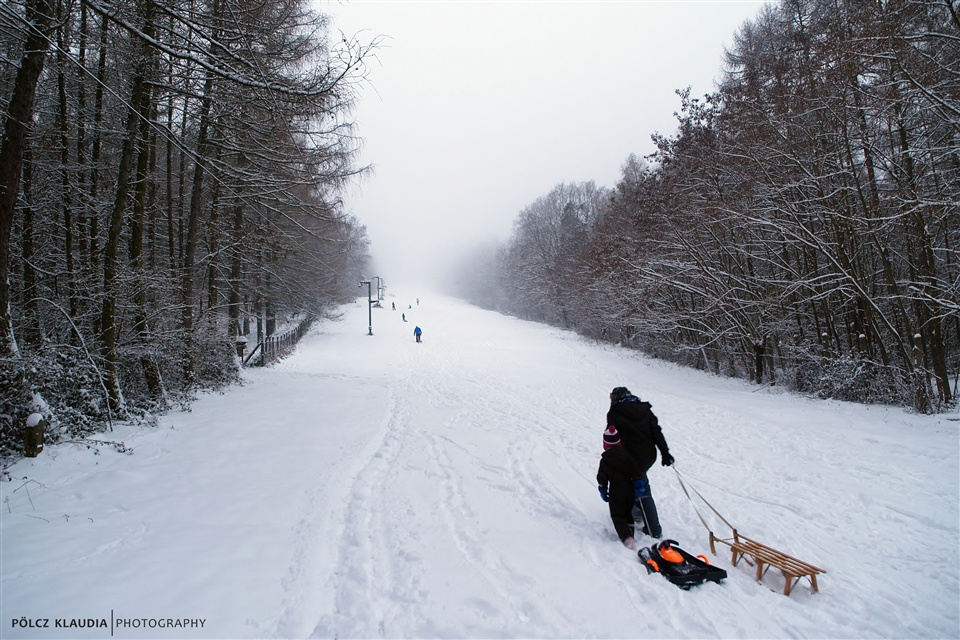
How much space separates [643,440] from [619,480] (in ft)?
1.55

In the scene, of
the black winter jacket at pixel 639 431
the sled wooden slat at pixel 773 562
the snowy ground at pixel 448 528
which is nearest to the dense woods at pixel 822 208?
the snowy ground at pixel 448 528

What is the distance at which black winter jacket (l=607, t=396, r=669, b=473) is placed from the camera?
4098 mm

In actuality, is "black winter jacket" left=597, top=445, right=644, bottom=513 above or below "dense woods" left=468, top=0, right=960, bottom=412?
below

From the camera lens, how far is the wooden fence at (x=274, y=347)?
14396 millimetres

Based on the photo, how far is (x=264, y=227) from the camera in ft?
38.7

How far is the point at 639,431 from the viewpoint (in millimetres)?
4133

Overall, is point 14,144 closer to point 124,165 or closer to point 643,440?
point 124,165

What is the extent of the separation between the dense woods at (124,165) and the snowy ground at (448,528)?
3.61 feet

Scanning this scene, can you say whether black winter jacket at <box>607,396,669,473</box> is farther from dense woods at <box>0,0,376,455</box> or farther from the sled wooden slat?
dense woods at <box>0,0,376,455</box>

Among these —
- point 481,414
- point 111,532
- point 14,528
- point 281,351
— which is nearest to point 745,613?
point 111,532

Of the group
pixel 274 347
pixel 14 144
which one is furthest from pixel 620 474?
pixel 274 347

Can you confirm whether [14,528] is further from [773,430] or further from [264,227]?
[773,430]

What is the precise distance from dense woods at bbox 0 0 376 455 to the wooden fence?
3.99 metres

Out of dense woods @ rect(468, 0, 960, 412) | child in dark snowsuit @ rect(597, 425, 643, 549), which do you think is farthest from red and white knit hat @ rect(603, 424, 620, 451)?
dense woods @ rect(468, 0, 960, 412)
